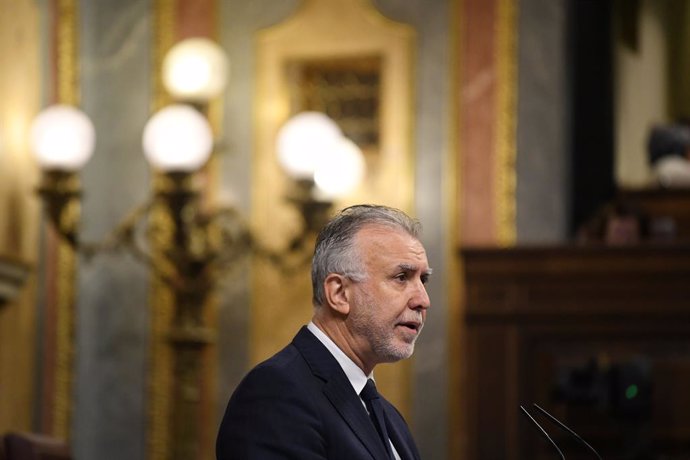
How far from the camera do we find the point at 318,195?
7383 millimetres

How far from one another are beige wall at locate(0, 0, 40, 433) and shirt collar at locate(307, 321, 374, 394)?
12.3 ft

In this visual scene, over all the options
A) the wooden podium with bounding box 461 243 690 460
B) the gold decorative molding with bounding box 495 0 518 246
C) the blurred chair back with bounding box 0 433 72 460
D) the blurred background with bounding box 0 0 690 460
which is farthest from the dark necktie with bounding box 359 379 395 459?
the gold decorative molding with bounding box 495 0 518 246

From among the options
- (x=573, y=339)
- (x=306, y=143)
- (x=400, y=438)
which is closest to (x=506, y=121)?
(x=306, y=143)

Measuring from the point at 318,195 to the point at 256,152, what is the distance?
83cm

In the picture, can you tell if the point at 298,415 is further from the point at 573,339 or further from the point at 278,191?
the point at 278,191

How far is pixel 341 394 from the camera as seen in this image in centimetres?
313

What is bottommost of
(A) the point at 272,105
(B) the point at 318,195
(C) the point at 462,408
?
(C) the point at 462,408

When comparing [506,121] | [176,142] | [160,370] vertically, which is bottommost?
[160,370]

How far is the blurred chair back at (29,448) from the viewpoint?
3.88 metres

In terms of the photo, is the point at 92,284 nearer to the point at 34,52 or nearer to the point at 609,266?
the point at 34,52

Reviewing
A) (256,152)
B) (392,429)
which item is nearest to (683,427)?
(256,152)

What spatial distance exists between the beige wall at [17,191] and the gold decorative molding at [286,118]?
50.4 inches

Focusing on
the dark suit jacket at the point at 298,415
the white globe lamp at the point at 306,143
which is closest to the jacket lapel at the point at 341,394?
the dark suit jacket at the point at 298,415

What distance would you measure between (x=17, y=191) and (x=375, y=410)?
13.7 feet
